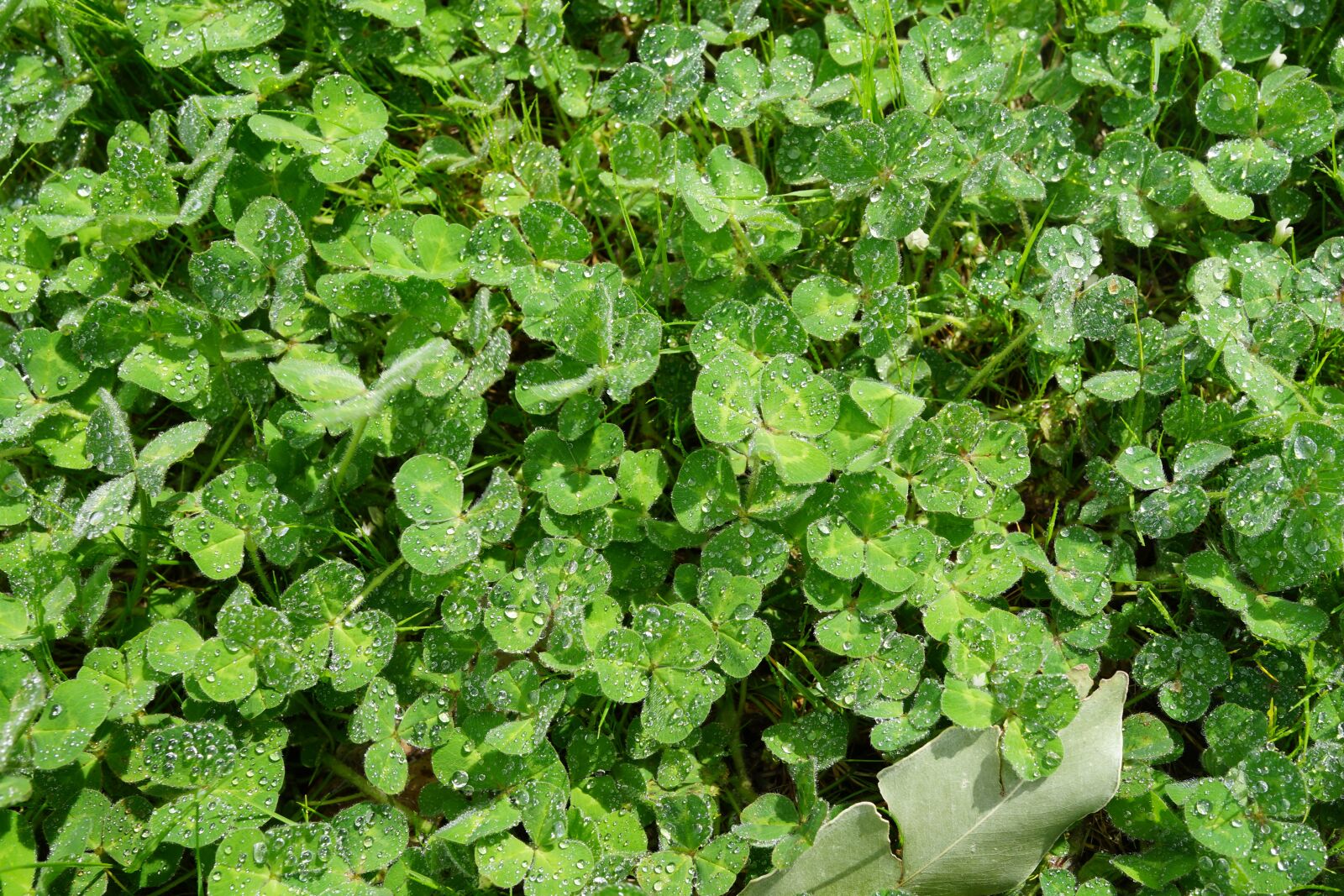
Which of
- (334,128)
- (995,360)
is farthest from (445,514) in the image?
(995,360)

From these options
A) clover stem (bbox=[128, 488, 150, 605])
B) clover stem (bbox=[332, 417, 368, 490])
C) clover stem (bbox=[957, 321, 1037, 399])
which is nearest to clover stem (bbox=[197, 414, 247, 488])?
clover stem (bbox=[128, 488, 150, 605])

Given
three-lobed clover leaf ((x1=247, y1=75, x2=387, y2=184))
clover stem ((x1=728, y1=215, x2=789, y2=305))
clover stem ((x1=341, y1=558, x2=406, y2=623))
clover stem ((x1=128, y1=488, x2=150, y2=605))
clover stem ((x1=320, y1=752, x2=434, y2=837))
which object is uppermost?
three-lobed clover leaf ((x1=247, y1=75, x2=387, y2=184))

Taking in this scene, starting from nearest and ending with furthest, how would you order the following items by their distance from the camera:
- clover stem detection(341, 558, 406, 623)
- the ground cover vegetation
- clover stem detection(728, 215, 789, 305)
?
1. the ground cover vegetation
2. clover stem detection(341, 558, 406, 623)
3. clover stem detection(728, 215, 789, 305)

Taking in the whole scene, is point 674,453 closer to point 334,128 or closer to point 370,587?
point 370,587

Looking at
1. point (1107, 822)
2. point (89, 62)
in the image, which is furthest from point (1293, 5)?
point (89, 62)

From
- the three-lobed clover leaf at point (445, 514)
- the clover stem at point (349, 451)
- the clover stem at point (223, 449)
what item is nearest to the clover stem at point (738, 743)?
the three-lobed clover leaf at point (445, 514)

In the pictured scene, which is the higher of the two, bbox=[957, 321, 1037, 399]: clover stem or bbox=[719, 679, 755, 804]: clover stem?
bbox=[957, 321, 1037, 399]: clover stem

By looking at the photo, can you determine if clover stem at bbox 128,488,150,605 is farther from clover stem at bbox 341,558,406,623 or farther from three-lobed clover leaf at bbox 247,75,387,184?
three-lobed clover leaf at bbox 247,75,387,184
